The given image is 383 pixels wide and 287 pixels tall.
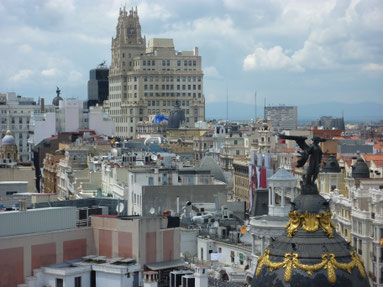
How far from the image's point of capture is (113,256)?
52.5m

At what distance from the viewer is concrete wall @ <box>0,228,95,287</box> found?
161ft

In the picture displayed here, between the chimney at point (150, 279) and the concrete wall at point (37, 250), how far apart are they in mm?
5550

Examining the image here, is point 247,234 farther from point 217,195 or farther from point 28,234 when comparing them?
point 28,234

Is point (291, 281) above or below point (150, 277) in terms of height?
above

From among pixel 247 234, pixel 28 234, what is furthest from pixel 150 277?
pixel 247 234

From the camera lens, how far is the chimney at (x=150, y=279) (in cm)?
4778

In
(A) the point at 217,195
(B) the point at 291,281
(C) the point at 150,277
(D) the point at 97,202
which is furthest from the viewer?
(A) the point at 217,195

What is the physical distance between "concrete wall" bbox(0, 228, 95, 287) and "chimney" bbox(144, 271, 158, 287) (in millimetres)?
5550

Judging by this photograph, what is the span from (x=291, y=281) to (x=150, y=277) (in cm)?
2321

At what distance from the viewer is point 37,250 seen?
50.8m

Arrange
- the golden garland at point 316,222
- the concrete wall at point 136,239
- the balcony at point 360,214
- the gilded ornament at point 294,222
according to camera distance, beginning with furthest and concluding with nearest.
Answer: the balcony at point 360,214 → the concrete wall at point 136,239 → the gilded ornament at point 294,222 → the golden garland at point 316,222

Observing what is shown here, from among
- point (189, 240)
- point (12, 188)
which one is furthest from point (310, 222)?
point (12, 188)

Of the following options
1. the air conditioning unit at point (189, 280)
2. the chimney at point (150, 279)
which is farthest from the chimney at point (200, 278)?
the chimney at point (150, 279)

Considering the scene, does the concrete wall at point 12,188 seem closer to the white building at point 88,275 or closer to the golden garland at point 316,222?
the white building at point 88,275
